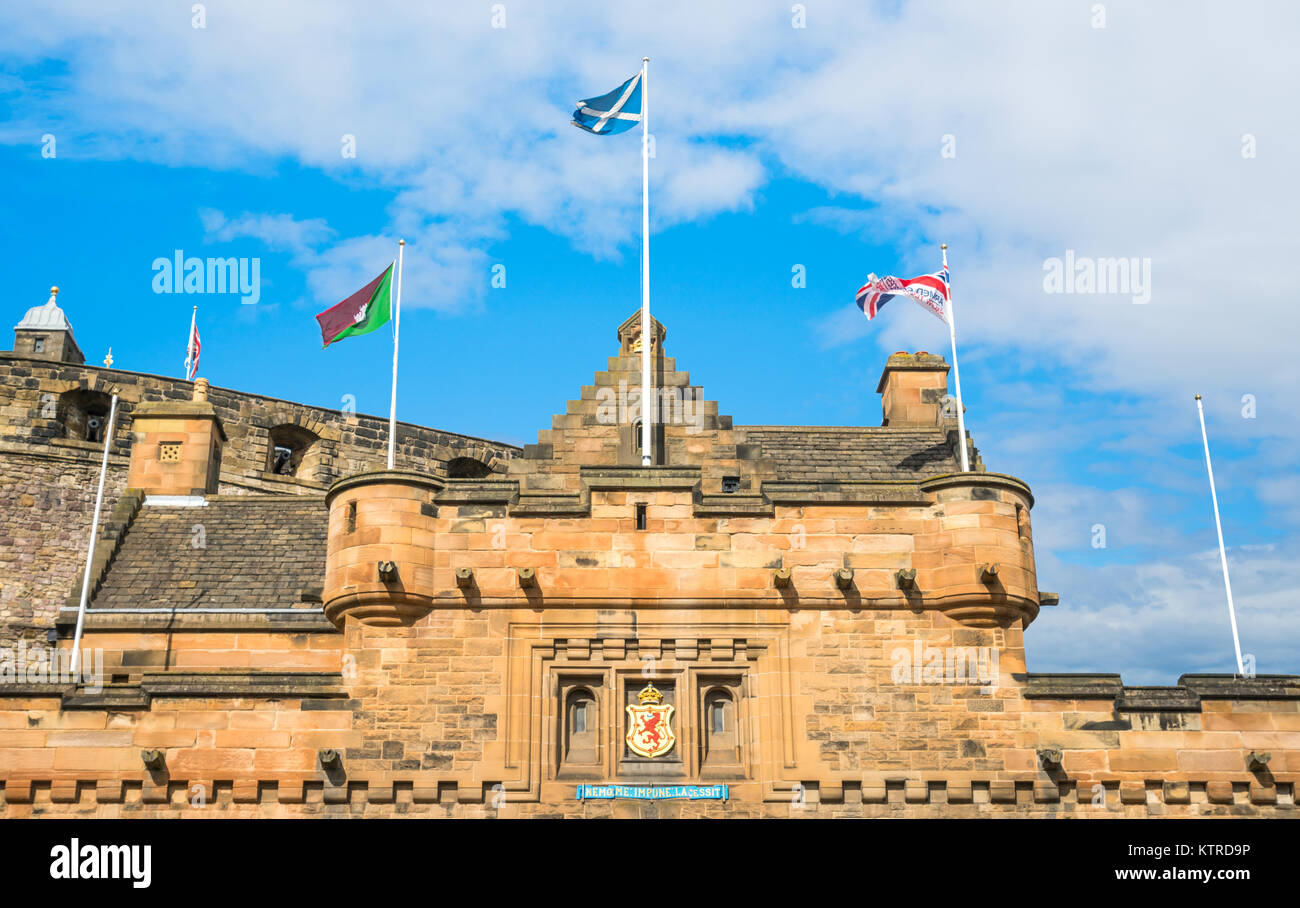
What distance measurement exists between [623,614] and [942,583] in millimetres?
4835

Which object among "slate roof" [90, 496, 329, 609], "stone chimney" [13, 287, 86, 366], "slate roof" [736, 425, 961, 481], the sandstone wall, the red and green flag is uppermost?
"stone chimney" [13, 287, 86, 366]

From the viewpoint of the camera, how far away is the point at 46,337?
151 ft

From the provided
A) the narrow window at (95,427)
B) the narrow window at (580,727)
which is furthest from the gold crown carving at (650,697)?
the narrow window at (95,427)

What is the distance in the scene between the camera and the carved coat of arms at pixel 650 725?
2156cm

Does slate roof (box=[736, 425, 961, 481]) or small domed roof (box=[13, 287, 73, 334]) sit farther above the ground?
small domed roof (box=[13, 287, 73, 334])

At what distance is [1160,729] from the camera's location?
2141 cm

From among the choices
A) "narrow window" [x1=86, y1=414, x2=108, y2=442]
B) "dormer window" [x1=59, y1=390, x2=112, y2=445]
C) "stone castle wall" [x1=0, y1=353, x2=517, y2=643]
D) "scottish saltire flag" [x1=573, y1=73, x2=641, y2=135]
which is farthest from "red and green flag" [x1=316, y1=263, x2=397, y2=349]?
"narrow window" [x1=86, y1=414, x2=108, y2=442]

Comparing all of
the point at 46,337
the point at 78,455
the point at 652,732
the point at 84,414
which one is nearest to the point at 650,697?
the point at 652,732

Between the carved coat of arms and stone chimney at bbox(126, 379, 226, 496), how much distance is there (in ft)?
46.7

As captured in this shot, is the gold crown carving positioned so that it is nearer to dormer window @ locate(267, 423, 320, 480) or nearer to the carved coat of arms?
the carved coat of arms

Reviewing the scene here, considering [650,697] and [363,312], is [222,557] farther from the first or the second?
[650,697]

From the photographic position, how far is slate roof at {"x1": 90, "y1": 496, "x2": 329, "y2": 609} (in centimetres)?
2667

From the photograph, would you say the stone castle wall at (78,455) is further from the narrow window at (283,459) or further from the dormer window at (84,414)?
the narrow window at (283,459)
